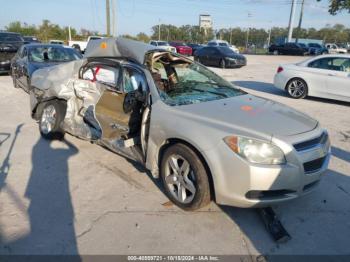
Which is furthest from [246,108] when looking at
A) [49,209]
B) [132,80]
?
[49,209]

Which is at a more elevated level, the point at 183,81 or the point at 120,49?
the point at 120,49

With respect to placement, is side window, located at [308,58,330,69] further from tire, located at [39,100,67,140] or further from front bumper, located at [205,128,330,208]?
tire, located at [39,100,67,140]

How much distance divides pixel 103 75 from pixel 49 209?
216 cm

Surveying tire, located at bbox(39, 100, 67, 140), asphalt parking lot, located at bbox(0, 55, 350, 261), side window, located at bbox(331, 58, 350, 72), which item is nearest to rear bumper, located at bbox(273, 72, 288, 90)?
side window, located at bbox(331, 58, 350, 72)

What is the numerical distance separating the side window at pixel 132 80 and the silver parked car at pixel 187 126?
0.01m

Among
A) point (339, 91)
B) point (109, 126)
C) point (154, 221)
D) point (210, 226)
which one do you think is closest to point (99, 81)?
point (109, 126)

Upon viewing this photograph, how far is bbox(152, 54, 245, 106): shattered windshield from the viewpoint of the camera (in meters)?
3.83

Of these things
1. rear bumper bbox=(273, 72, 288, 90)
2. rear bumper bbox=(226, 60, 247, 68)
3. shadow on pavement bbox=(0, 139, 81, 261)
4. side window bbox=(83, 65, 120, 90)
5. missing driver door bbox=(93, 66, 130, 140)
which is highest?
side window bbox=(83, 65, 120, 90)

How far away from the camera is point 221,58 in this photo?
1980 centimetres

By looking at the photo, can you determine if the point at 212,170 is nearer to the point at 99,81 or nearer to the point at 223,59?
the point at 99,81

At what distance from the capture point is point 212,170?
9.93 feet

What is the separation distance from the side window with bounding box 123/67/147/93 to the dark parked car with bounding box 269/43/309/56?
118 ft

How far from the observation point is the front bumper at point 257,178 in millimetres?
2885

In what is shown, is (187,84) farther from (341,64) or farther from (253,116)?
(341,64)
